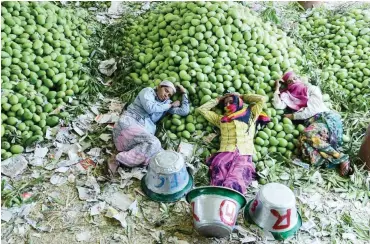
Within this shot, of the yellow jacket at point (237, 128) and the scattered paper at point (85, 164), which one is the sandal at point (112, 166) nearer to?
the scattered paper at point (85, 164)

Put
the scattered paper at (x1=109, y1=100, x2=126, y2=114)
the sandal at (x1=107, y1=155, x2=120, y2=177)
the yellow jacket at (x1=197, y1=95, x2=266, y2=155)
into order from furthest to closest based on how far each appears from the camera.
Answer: the scattered paper at (x1=109, y1=100, x2=126, y2=114) < the yellow jacket at (x1=197, y1=95, x2=266, y2=155) < the sandal at (x1=107, y1=155, x2=120, y2=177)

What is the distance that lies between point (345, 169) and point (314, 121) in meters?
0.49

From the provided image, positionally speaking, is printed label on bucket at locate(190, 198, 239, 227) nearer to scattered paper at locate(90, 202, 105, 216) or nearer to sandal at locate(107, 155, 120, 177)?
scattered paper at locate(90, 202, 105, 216)

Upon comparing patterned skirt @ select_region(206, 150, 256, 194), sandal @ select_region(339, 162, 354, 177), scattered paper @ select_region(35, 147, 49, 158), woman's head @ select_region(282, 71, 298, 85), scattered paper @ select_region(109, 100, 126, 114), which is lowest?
scattered paper @ select_region(35, 147, 49, 158)

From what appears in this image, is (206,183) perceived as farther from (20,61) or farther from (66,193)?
(20,61)

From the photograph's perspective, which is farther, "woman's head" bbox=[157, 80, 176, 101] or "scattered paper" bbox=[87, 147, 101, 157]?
"woman's head" bbox=[157, 80, 176, 101]

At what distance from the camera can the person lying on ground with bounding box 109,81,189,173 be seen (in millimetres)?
3639

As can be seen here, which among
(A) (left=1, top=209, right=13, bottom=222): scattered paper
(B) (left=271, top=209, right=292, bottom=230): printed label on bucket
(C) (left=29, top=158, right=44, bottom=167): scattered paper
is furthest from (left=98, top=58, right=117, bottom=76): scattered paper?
(B) (left=271, top=209, right=292, bottom=230): printed label on bucket

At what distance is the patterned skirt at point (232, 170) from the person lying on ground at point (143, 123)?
48 centimetres

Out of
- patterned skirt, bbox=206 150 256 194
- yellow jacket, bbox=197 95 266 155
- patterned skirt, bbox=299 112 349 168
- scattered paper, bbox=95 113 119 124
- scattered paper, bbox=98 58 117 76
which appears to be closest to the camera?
patterned skirt, bbox=206 150 256 194

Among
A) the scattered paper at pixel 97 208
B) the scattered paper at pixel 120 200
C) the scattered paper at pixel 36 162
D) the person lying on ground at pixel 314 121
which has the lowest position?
the scattered paper at pixel 36 162

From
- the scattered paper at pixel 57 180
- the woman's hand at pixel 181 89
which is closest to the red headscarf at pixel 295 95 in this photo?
the woman's hand at pixel 181 89

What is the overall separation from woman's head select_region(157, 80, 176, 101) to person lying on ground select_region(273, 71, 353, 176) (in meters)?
0.91

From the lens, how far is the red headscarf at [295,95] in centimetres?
407
